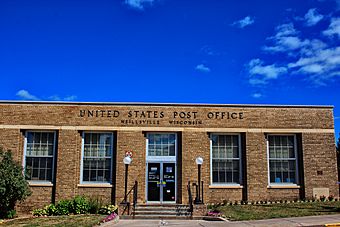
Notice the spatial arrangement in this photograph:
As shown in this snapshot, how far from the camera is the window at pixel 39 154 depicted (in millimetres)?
19641

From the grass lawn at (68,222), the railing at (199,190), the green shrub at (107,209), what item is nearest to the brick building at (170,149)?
the railing at (199,190)

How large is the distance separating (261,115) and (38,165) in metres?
11.5

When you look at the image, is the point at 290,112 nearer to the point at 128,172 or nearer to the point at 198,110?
the point at 198,110

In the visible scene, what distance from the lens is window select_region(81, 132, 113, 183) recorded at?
1964cm

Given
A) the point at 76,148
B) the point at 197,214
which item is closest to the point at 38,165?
the point at 76,148

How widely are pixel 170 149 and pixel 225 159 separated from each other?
283cm

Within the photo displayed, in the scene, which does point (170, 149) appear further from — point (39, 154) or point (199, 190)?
point (39, 154)

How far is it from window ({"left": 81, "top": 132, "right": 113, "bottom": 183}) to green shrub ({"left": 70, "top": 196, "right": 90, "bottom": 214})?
5.11 ft

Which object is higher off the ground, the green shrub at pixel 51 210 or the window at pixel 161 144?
the window at pixel 161 144

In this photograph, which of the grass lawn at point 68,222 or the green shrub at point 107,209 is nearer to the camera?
the grass lawn at point 68,222

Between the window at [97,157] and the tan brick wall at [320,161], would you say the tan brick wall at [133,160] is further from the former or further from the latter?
the tan brick wall at [320,161]

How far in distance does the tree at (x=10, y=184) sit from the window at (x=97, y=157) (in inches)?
116

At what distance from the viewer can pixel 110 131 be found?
779 inches

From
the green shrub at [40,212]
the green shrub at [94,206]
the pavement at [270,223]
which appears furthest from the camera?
the green shrub at [40,212]
